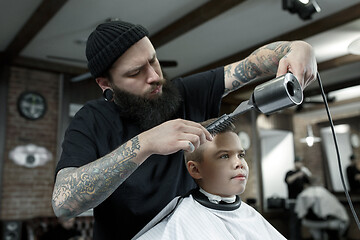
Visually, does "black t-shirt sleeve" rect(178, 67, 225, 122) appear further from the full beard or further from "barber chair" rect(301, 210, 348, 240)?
"barber chair" rect(301, 210, 348, 240)

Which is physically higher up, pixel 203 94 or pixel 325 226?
pixel 203 94

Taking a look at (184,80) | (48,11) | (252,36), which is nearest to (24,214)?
(48,11)

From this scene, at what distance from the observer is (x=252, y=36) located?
197 inches

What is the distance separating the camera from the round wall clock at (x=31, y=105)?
575 cm

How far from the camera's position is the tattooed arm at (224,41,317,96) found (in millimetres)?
1025

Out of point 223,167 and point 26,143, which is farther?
point 26,143

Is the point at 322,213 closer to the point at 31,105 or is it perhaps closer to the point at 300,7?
the point at 300,7

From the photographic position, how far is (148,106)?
1.22m

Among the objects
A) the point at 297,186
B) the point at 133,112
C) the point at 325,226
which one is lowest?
the point at 325,226

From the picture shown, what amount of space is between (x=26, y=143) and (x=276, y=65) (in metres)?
5.31

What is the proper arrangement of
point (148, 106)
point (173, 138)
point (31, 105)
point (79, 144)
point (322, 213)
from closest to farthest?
1. point (173, 138)
2. point (79, 144)
3. point (148, 106)
4. point (31, 105)
5. point (322, 213)

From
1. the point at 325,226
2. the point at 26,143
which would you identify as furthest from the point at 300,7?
the point at 325,226

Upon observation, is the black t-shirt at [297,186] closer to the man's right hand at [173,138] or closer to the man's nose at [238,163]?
the man's nose at [238,163]

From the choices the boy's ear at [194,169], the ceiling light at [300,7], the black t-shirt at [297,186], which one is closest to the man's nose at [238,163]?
the boy's ear at [194,169]
